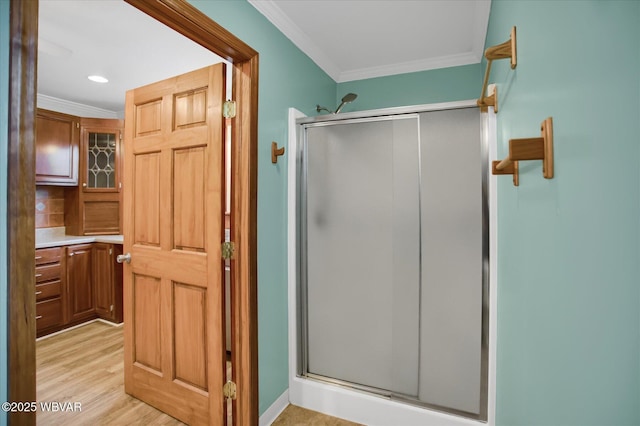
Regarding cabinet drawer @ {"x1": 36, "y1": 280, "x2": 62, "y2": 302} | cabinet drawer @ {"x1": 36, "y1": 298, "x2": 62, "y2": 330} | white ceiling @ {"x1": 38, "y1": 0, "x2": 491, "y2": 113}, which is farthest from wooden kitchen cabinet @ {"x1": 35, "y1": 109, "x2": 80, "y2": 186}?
cabinet drawer @ {"x1": 36, "y1": 298, "x2": 62, "y2": 330}

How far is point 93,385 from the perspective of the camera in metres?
2.37

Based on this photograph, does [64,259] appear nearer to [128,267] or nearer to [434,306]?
[128,267]

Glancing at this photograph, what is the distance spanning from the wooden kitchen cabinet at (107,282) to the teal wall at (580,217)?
3.96 m

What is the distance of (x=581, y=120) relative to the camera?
58cm

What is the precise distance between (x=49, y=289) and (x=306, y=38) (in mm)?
3609

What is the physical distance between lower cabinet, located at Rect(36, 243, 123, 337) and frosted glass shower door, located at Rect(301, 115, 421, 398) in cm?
272

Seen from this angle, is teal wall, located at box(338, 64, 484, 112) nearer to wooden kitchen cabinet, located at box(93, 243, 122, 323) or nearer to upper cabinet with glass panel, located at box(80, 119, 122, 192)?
upper cabinet with glass panel, located at box(80, 119, 122, 192)

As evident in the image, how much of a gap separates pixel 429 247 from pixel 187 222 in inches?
56.5

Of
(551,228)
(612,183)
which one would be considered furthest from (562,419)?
(612,183)

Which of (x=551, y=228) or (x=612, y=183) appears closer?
(x=612, y=183)

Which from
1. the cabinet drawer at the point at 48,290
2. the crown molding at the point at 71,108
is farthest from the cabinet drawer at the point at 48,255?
the crown molding at the point at 71,108

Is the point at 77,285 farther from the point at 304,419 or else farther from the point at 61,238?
the point at 304,419

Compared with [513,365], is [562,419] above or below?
above

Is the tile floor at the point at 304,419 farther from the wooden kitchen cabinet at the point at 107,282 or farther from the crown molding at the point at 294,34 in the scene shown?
the wooden kitchen cabinet at the point at 107,282
